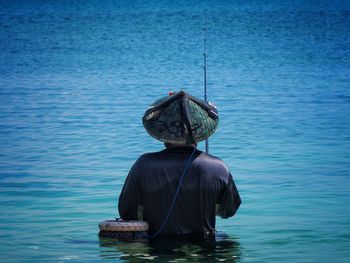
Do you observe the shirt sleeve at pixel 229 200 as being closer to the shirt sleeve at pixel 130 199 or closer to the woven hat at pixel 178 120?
the woven hat at pixel 178 120

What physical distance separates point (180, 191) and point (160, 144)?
9.98 meters

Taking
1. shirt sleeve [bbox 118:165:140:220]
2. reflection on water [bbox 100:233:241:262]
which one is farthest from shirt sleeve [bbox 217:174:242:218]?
shirt sleeve [bbox 118:165:140:220]

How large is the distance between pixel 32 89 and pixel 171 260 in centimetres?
2032

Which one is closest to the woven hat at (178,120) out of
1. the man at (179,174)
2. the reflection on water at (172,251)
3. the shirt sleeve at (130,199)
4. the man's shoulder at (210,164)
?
the man at (179,174)

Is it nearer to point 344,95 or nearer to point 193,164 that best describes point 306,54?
point 344,95

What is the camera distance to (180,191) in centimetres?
690

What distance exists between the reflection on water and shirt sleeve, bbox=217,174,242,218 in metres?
0.27

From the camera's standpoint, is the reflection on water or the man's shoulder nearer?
the man's shoulder

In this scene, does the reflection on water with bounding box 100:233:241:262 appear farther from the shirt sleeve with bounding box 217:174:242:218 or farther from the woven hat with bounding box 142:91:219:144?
the woven hat with bounding box 142:91:219:144

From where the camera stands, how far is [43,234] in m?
9.13

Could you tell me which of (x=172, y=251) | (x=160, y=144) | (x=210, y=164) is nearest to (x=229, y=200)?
(x=210, y=164)

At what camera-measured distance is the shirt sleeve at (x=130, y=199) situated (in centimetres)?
688

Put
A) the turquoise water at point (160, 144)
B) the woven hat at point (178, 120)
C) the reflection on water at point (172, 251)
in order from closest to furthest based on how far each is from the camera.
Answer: the woven hat at point (178, 120) → the reflection on water at point (172, 251) → the turquoise water at point (160, 144)

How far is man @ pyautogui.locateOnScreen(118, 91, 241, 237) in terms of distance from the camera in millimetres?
6812
